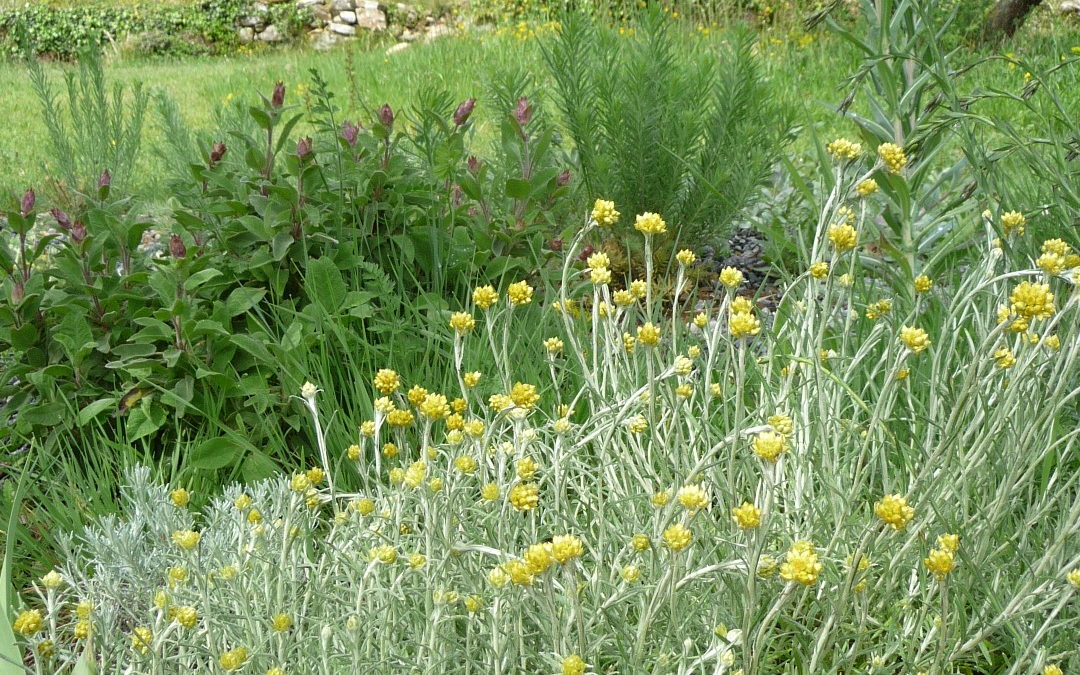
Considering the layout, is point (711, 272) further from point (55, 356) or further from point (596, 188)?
point (55, 356)

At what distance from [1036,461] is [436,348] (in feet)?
4.60

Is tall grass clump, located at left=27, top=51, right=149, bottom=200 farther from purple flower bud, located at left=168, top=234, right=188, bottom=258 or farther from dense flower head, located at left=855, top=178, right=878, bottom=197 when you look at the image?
dense flower head, located at left=855, top=178, right=878, bottom=197

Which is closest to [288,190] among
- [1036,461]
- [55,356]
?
[55,356]

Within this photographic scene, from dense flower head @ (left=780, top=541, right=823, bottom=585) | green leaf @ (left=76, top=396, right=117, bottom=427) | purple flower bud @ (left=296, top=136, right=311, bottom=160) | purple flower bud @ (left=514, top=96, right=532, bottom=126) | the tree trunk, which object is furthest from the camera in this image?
the tree trunk

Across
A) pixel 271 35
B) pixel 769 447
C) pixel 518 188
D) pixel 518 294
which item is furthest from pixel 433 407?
pixel 271 35

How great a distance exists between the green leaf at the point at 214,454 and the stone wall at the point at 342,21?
11.3m

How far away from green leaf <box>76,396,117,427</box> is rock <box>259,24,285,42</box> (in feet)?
39.4

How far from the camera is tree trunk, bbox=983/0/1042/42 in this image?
6.40m

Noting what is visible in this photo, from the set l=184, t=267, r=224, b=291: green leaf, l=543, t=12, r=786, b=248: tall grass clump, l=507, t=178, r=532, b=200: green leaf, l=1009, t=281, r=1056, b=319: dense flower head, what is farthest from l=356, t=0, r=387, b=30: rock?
l=1009, t=281, r=1056, b=319: dense flower head

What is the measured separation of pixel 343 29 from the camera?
1298 cm

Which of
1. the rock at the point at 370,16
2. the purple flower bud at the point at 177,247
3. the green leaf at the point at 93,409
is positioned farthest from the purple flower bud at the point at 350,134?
the rock at the point at 370,16

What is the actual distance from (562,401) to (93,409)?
1.09 m

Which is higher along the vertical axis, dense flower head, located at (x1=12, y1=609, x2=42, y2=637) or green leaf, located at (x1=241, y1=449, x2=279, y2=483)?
dense flower head, located at (x1=12, y1=609, x2=42, y2=637)

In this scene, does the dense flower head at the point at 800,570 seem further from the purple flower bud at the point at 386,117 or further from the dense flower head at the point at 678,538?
the purple flower bud at the point at 386,117
